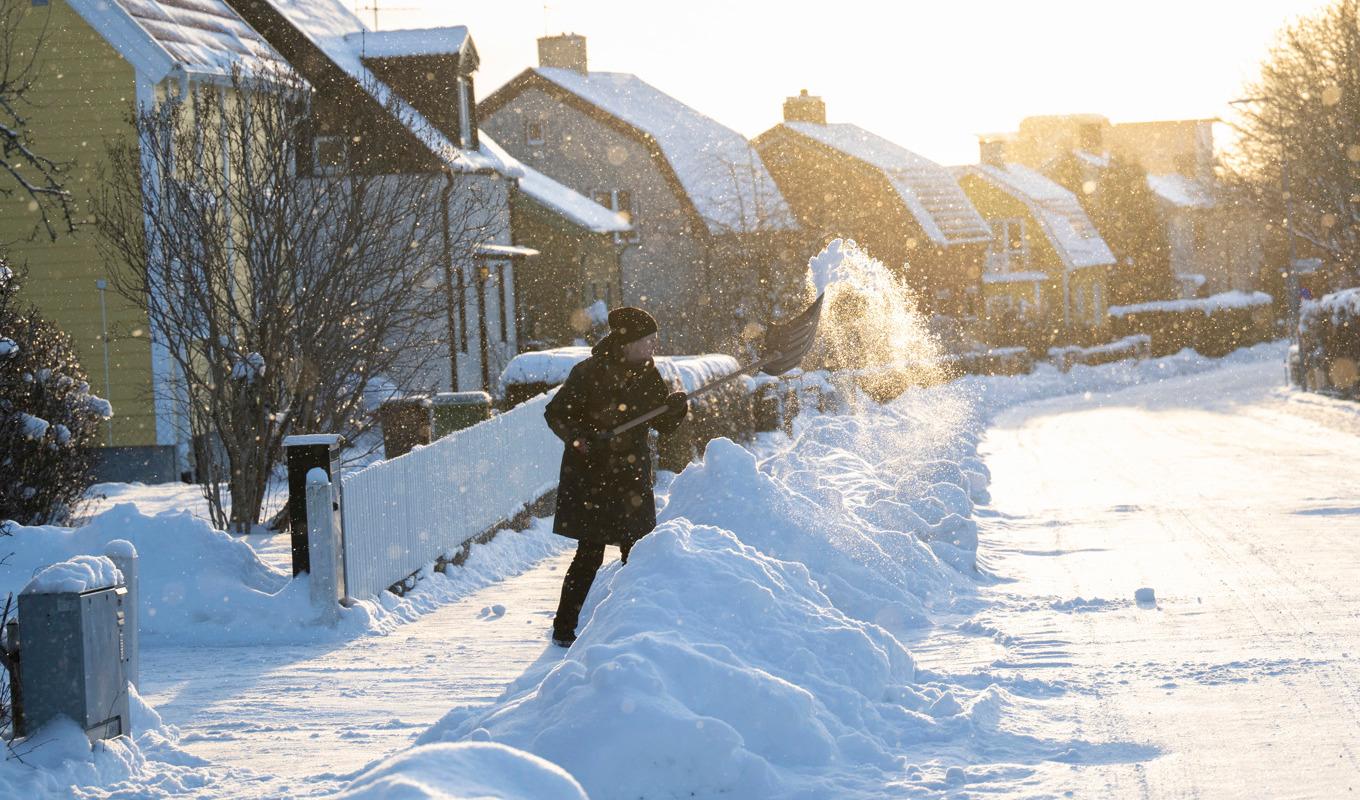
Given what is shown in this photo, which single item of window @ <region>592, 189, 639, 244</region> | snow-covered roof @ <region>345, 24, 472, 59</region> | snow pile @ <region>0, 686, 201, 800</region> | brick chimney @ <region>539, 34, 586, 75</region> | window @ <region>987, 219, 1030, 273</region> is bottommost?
snow pile @ <region>0, 686, 201, 800</region>

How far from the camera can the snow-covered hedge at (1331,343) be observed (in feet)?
110

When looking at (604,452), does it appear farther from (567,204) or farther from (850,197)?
(850,197)

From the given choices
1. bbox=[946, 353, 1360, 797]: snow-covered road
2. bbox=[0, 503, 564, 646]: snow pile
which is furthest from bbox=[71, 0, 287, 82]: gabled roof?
bbox=[946, 353, 1360, 797]: snow-covered road

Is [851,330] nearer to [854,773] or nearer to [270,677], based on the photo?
[270,677]

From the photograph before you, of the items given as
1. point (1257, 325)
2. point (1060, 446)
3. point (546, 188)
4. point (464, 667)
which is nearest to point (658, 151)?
point (546, 188)

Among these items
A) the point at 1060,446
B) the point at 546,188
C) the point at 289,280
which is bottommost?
the point at 1060,446

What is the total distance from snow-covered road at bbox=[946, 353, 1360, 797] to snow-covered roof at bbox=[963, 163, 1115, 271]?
46876 millimetres

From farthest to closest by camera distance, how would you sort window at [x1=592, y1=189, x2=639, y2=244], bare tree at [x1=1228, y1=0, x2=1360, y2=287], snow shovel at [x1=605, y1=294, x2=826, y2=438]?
1. window at [x1=592, y1=189, x2=639, y2=244]
2. bare tree at [x1=1228, y1=0, x2=1360, y2=287]
3. snow shovel at [x1=605, y1=294, x2=826, y2=438]

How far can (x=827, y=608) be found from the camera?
7602 mm

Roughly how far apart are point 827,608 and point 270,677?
282cm

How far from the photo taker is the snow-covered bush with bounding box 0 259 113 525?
11.9 metres

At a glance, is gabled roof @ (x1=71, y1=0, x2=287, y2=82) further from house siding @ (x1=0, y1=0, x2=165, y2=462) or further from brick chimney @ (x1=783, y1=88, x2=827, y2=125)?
brick chimney @ (x1=783, y1=88, x2=827, y2=125)

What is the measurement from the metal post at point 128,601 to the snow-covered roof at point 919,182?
158ft

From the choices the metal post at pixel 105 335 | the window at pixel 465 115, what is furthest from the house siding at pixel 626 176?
the metal post at pixel 105 335
